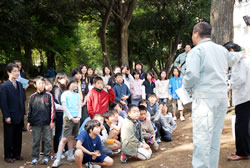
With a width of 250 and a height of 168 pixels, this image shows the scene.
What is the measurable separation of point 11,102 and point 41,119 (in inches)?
32.5

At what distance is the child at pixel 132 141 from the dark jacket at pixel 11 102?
226 centimetres

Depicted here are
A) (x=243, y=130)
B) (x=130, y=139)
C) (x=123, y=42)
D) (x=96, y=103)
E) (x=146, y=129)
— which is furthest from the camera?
(x=123, y=42)

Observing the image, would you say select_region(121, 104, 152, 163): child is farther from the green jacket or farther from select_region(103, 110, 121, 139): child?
select_region(103, 110, 121, 139): child

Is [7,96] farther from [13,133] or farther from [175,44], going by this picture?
[175,44]

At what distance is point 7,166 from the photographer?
5.17 meters

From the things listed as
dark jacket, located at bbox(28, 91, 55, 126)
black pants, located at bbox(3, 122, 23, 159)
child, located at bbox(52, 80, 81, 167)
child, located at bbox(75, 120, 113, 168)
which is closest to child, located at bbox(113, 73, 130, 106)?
child, located at bbox(52, 80, 81, 167)

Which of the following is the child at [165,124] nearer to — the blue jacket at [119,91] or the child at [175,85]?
the blue jacket at [119,91]

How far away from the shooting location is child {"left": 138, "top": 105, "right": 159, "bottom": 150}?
5707 millimetres

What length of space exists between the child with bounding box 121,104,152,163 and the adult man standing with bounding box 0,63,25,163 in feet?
7.41

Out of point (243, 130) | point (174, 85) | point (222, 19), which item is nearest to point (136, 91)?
point (174, 85)

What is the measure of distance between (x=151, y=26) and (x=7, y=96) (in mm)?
15786

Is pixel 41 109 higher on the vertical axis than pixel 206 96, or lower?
lower

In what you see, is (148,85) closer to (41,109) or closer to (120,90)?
(120,90)

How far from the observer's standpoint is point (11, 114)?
5.39 metres
